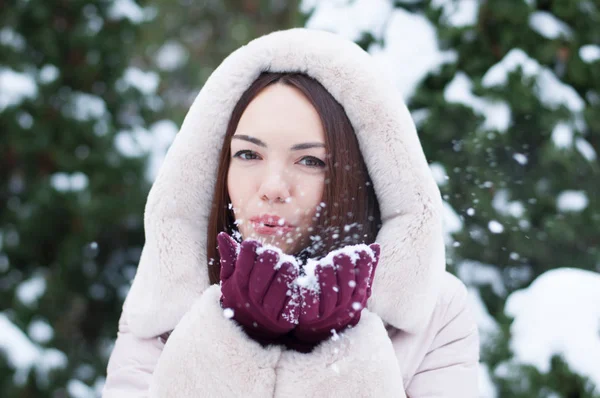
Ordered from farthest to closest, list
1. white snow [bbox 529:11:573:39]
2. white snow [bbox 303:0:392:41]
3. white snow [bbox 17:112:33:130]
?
white snow [bbox 17:112:33:130], white snow [bbox 303:0:392:41], white snow [bbox 529:11:573:39]

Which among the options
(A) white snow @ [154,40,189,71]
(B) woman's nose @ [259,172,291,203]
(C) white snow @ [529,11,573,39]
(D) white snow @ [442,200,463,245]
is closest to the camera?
(B) woman's nose @ [259,172,291,203]

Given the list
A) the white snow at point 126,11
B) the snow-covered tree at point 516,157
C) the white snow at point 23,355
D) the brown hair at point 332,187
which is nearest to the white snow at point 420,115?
the snow-covered tree at point 516,157

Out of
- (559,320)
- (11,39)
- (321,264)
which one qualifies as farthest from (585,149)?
(11,39)

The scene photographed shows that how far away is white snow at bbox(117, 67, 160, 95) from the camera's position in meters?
4.05

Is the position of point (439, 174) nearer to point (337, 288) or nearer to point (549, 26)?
point (549, 26)

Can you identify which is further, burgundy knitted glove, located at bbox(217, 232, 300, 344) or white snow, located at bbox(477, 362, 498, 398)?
white snow, located at bbox(477, 362, 498, 398)

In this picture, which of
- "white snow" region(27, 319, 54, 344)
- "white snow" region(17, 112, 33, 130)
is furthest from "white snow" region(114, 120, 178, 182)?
"white snow" region(27, 319, 54, 344)

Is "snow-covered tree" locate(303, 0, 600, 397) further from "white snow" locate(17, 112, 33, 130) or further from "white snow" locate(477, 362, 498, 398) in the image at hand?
"white snow" locate(17, 112, 33, 130)

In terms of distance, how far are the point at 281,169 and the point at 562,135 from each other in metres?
1.00

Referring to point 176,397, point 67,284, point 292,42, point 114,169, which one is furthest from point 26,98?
point 176,397

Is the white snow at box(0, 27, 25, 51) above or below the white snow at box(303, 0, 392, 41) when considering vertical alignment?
below

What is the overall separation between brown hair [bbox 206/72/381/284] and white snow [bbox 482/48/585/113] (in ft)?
2.41

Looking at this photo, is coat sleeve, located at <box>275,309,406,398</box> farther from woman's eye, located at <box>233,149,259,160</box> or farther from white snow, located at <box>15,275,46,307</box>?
white snow, located at <box>15,275,46,307</box>

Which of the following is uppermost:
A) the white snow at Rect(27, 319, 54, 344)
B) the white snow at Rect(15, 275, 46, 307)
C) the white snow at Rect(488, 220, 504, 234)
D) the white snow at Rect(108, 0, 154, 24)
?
the white snow at Rect(488, 220, 504, 234)
